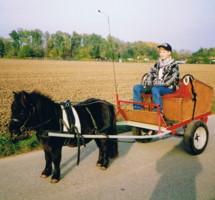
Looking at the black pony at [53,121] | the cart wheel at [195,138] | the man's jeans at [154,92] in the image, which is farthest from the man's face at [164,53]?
the black pony at [53,121]

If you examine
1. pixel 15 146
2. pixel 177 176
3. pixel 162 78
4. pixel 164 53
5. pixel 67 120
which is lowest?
pixel 177 176

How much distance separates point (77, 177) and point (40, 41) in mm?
145691

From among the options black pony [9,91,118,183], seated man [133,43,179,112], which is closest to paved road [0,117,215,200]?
black pony [9,91,118,183]

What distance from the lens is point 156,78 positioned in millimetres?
6578

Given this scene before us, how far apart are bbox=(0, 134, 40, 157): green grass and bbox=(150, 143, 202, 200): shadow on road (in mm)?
2739

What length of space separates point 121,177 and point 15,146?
2579 millimetres

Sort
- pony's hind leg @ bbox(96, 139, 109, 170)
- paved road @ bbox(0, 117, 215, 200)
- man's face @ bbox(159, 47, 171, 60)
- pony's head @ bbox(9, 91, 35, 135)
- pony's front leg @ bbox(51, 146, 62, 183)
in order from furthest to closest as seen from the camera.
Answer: man's face @ bbox(159, 47, 171, 60), pony's hind leg @ bbox(96, 139, 109, 170), pony's front leg @ bbox(51, 146, 62, 183), paved road @ bbox(0, 117, 215, 200), pony's head @ bbox(9, 91, 35, 135)

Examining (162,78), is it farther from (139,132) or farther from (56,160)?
(56,160)

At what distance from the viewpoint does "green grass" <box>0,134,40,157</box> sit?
236 inches

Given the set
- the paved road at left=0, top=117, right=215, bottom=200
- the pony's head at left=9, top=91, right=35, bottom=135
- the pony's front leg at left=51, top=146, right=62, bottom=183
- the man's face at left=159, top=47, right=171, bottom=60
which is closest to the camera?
the pony's head at left=9, top=91, right=35, bottom=135

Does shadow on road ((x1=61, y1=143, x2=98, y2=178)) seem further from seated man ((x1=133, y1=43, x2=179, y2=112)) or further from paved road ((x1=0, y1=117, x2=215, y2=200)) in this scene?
seated man ((x1=133, y1=43, x2=179, y2=112))

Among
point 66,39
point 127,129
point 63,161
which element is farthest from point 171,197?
point 66,39

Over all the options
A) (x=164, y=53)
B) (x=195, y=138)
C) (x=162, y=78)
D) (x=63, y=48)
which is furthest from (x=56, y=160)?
(x=63, y=48)

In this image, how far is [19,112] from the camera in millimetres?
4074
